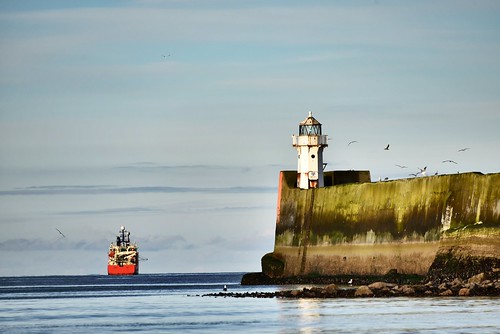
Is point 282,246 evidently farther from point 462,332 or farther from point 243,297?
point 462,332

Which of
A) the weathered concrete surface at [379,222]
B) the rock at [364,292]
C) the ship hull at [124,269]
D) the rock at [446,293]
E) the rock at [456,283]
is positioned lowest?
the rock at [446,293]

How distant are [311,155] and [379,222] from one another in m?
9.85

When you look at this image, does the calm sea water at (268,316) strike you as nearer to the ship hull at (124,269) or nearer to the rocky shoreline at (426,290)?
the rocky shoreline at (426,290)

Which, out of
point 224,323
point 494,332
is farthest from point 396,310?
point 494,332

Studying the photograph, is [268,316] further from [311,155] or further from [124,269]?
[124,269]

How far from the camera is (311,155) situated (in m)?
76.8

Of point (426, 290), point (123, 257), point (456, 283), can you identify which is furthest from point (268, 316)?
point (123, 257)

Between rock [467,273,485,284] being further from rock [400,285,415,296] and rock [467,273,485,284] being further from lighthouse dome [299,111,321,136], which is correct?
lighthouse dome [299,111,321,136]

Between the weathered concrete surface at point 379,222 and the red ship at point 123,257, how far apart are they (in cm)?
7071

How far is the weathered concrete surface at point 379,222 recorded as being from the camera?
59.1 meters

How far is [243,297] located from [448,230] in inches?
360

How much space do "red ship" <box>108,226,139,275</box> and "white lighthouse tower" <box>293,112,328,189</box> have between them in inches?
2864

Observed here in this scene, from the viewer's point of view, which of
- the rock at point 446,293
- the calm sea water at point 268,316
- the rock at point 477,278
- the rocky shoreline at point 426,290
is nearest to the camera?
the calm sea water at point 268,316

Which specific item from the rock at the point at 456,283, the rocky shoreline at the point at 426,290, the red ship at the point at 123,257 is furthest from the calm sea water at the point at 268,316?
the red ship at the point at 123,257
